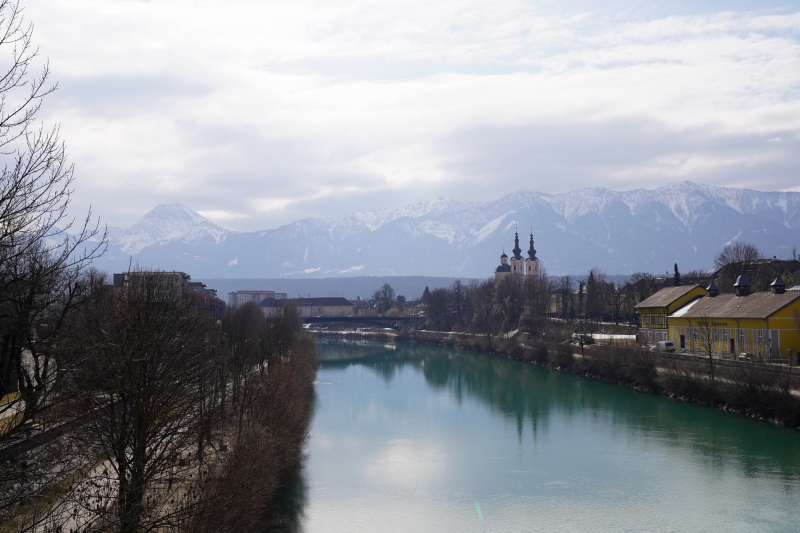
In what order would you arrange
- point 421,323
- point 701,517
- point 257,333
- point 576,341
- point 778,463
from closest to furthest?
point 701,517
point 778,463
point 257,333
point 576,341
point 421,323

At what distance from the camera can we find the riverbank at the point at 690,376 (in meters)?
29.0

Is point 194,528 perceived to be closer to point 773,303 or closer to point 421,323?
point 773,303

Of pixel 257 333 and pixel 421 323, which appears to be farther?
pixel 421 323

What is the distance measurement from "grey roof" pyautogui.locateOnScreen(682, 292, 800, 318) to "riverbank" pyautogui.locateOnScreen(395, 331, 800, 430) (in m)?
3.28

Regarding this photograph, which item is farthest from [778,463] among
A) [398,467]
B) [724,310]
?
[724,310]

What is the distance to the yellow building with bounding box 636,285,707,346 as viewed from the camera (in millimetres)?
47938

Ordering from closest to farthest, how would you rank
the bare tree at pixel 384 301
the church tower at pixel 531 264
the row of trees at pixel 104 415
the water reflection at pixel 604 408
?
1. the row of trees at pixel 104 415
2. the water reflection at pixel 604 408
3. the church tower at pixel 531 264
4. the bare tree at pixel 384 301

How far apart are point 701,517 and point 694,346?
25.9 m

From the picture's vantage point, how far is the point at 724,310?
40.8 m

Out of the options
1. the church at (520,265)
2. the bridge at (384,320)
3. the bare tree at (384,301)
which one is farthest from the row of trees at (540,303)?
the bare tree at (384,301)

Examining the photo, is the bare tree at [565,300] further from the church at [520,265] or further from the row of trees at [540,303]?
the church at [520,265]

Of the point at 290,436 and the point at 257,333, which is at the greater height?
the point at 257,333

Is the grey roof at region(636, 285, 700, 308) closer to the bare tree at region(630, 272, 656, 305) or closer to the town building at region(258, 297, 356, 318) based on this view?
the bare tree at region(630, 272, 656, 305)

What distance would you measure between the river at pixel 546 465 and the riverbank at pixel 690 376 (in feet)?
2.15
